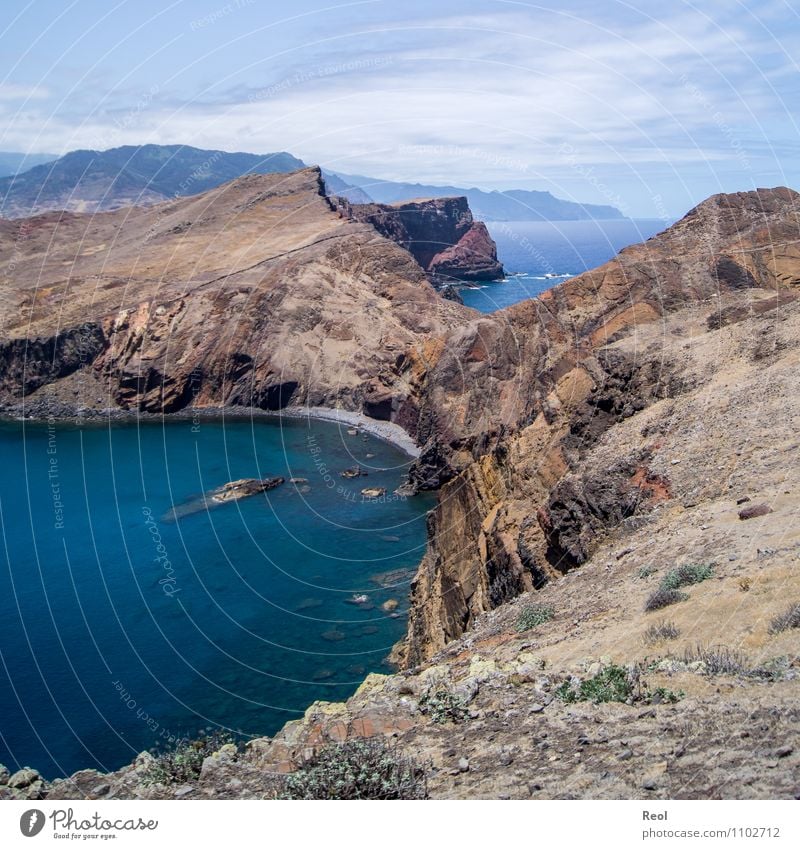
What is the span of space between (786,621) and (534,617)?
7.05m

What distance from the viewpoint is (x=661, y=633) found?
48.7 ft

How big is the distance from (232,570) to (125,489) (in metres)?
19.8

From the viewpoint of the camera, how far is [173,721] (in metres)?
32.2

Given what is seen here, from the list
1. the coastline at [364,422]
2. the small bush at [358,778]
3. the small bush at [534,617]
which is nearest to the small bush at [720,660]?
the small bush at [358,778]

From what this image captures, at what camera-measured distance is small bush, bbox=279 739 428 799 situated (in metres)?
10.7

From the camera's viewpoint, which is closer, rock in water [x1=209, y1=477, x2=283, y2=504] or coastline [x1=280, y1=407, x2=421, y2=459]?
rock in water [x1=209, y1=477, x2=283, y2=504]

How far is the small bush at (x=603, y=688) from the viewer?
41.4 ft

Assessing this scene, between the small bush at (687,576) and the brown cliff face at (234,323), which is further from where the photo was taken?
the brown cliff face at (234,323)

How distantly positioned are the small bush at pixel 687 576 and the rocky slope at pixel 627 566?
2.7 inches

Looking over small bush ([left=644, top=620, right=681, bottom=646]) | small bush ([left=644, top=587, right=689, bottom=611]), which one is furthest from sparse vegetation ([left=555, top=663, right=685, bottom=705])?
small bush ([left=644, top=587, right=689, bottom=611])

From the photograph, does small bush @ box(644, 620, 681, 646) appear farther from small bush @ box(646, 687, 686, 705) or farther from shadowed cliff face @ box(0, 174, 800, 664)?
shadowed cliff face @ box(0, 174, 800, 664)

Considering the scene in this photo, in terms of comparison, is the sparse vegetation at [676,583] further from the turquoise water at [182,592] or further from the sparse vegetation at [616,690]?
the turquoise water at [182,592]

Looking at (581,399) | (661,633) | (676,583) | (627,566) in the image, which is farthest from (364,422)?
(661,633)

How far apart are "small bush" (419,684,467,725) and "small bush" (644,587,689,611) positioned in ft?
14.6
